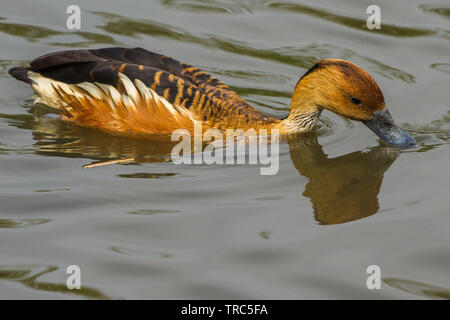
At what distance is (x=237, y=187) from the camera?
7.52 meters

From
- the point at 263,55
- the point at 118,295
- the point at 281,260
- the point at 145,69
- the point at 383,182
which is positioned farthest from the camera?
the point at 263,55

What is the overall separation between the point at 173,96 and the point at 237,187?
1.53 m

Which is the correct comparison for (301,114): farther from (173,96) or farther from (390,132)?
(173,96)

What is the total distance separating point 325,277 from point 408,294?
65cm

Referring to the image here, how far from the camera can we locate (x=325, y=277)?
6180 mm

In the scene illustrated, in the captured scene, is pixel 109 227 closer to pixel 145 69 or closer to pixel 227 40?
pixel 145 69

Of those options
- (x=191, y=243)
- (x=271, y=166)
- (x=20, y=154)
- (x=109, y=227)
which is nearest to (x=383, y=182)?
(x=271, y=166)

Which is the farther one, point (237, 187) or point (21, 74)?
point (21, 74)

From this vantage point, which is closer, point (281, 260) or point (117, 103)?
point (281, 260)

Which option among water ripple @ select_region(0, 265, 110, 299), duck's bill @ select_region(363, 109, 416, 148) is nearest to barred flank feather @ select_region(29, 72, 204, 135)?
duck's bill @ select_region(363, 109, 416, 148)

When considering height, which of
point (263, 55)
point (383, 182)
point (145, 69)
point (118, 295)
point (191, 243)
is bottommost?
point (118, 295)

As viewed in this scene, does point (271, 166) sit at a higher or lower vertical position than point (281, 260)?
higher

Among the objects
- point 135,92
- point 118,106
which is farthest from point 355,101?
point 118,106

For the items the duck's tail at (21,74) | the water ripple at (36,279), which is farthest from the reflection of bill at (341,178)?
the duck's tail at (21,74)
